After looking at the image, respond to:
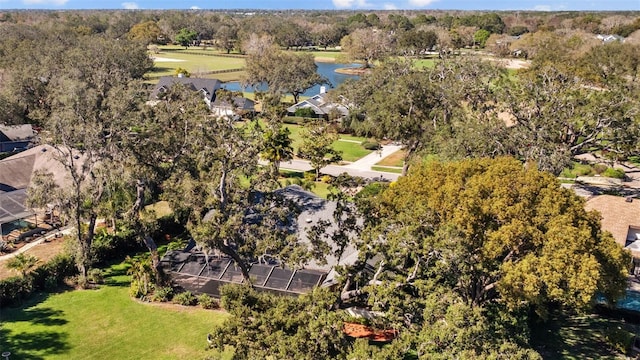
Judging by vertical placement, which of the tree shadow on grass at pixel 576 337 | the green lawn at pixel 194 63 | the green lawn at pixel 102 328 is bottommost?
the tree shadow on grass at pixel 576 337

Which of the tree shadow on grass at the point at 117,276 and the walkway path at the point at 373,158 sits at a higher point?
the walkway path at the point at 373,158

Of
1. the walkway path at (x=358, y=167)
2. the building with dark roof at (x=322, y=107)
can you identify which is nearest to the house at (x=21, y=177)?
the walkway path at (x=358, y=167)

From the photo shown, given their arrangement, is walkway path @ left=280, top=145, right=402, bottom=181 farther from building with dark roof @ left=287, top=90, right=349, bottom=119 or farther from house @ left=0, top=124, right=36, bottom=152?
house @ left=0, top=124, right=36, bottom=152

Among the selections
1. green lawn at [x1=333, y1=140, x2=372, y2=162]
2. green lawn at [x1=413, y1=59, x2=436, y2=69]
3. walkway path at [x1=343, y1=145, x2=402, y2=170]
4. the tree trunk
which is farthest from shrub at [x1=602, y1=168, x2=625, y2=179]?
green lawn at [x1=413, y1=59, x2=436, y2=69]

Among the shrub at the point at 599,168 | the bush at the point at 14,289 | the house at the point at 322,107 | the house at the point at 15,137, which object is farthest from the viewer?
the house at the point at 322,107

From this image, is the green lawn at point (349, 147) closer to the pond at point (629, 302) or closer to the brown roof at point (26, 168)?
the brown roof at point (26, 168)

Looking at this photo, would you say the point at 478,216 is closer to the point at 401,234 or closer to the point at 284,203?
the point at 401,234

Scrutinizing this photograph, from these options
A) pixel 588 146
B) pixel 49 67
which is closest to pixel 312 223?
pixel 588 146
